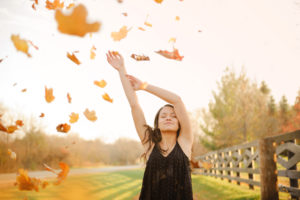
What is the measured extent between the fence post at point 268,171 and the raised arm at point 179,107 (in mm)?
3030

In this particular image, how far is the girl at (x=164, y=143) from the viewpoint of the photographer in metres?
2.51

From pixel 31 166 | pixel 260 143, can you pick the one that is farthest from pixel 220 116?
→ pixel 260 143

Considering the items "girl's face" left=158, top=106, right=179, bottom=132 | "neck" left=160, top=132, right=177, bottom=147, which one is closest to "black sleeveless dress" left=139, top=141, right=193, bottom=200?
"neck" left=160, top=132, right=177, bottom=147

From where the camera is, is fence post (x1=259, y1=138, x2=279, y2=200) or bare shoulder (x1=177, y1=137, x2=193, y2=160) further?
fence post (x1=259, y1=138, x2=279, y2=200)

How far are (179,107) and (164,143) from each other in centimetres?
40

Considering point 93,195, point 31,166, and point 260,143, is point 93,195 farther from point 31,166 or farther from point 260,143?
point 31,166

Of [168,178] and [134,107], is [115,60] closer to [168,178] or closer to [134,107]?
[134,107]

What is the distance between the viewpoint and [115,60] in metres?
3.03

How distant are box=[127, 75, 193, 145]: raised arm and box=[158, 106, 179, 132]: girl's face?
0.19 ft

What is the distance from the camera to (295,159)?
4.73m

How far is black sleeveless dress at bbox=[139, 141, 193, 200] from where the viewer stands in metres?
2.48

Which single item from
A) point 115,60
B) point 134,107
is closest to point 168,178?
point 134,107

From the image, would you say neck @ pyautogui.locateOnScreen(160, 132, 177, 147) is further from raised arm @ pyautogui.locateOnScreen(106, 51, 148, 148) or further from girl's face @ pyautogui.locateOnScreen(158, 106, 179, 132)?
raised arm @ pyautogui.locateOnScreen(106, 51, 148, 148)

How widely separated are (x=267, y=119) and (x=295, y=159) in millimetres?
18293
